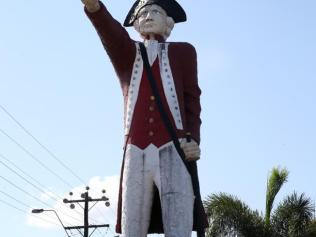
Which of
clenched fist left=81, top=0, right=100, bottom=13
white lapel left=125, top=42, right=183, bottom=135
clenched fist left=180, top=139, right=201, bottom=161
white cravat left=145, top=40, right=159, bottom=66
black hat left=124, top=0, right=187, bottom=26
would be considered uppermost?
black hat left=124, top=0, right=187, bottom=26

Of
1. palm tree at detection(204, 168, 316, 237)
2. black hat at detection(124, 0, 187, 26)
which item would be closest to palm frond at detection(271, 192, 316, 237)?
palm tree at detection(204, 168, 316, 237)

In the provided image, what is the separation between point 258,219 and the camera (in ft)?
56.9

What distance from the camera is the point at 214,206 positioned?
→ 17.0 meters

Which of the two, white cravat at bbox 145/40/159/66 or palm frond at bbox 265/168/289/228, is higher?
palm frond at bbox 265/168/289/228

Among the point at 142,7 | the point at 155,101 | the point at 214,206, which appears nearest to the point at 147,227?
the point at 155,101

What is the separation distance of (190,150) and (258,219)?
10.6 metres

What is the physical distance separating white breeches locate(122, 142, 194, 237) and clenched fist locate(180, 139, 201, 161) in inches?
3.5

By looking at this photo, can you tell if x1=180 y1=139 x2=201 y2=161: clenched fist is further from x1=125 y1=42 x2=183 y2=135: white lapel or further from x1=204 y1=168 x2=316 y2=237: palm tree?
x1=204 y1=168 x2=316 y2=237: palm tree

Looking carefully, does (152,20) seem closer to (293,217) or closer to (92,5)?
(92,5)

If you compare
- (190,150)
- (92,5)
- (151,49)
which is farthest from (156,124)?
(92,5)

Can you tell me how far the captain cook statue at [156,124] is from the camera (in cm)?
701

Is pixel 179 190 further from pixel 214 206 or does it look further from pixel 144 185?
pixel 214 206

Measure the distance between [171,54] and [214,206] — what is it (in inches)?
387

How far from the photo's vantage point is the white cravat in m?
7.59
